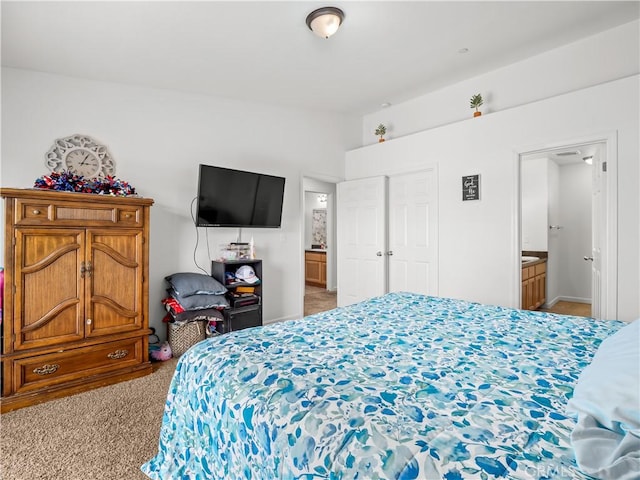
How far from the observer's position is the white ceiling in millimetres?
2455

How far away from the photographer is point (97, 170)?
10.7 ft

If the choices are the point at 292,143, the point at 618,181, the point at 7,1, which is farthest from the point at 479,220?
the point at 7,1

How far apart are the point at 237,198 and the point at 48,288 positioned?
185cm

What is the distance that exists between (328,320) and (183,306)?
5.93 ft

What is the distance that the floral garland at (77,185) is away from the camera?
2.60 m

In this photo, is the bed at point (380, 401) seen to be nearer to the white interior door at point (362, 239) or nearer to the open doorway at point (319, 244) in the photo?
the white interior door at point (362, 239)

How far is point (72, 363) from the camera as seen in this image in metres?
2.58

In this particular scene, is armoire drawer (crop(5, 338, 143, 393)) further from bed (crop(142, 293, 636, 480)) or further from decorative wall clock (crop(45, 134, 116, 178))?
decorative wall clock (crop(45, 134, 116, 178))

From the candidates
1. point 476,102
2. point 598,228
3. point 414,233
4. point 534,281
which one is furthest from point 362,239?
point 598,228

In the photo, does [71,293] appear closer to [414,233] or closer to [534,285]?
[414,233]

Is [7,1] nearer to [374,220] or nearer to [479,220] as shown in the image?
[374,220]

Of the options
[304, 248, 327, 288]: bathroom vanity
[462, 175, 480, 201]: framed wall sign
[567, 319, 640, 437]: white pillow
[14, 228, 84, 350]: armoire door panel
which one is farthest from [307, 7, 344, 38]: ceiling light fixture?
[304, 248, 327, 288]: bathroom vanity

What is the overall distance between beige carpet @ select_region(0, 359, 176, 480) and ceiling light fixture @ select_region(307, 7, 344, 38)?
9.42 feet

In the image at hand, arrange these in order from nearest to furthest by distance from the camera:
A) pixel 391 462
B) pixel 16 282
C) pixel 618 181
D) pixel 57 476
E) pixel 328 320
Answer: pixel 391 462 → pixel 57 476 → pixel 328 320 → pixel 16 282 → pixel 618 181
